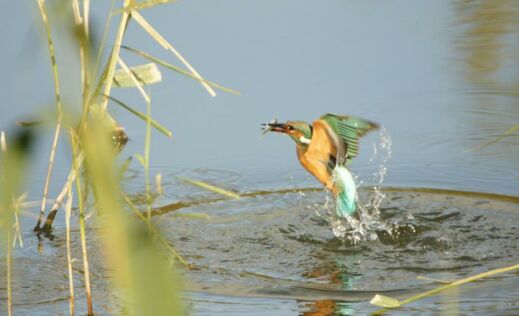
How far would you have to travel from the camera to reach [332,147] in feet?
11.5

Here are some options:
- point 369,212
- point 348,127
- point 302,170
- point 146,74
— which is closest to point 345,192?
point 369,212

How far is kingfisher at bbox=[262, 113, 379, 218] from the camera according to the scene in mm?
3387

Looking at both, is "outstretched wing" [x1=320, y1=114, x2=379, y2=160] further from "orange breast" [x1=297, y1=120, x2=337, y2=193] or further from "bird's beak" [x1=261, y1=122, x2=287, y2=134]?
"bird's beak" [x1=261, y1=122, x2=287, y2=134]

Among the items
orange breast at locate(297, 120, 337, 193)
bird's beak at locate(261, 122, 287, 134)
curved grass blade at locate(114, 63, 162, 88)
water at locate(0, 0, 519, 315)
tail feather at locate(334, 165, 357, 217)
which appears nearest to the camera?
curved grass blade at locate(114, 63, 162, 88)

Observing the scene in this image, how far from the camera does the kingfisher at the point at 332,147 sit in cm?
339

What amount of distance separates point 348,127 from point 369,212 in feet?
1.30

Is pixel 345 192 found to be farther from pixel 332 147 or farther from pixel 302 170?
pixel 302 170

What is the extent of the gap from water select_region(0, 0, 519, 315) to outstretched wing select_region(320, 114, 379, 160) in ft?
0.99

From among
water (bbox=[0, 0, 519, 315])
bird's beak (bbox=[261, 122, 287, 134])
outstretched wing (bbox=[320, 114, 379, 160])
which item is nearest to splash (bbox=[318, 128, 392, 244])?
water (bbox=[0, 0, 519, 315])

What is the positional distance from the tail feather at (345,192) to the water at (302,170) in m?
0.07

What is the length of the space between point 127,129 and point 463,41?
1.77 meters

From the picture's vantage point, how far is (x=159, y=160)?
3969mm

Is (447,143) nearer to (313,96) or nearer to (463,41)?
(313,96)

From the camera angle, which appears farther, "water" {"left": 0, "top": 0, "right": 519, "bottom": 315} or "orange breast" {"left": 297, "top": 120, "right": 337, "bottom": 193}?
"orange breast" {"left": 297, "top": 120, "right": 337, "bottom": 193}
